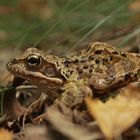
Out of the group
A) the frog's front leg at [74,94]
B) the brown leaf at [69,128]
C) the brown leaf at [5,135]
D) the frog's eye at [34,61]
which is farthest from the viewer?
the frog's eye at [34,61]

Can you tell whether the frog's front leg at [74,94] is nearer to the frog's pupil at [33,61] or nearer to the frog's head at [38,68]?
the frog's head at [38,68]

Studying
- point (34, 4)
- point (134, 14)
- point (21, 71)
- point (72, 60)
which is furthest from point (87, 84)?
point (34, 4)

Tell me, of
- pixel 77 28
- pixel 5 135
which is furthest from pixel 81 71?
pixel 77 28

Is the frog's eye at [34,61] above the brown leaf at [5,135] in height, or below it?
above

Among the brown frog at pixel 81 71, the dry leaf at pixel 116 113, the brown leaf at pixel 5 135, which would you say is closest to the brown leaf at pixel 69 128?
the dry leaf at pixel 116 113

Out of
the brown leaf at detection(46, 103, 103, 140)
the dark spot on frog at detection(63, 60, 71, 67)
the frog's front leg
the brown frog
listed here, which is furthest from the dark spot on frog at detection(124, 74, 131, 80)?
the brown leaf at detection(46, 103, 103, 140)

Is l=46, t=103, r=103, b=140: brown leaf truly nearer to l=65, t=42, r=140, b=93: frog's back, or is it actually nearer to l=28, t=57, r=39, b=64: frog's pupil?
l=65, t=42, r=140, b=93: frog's back

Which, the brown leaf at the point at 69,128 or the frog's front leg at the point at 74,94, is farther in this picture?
the frog's front leg at the point at 74,94
